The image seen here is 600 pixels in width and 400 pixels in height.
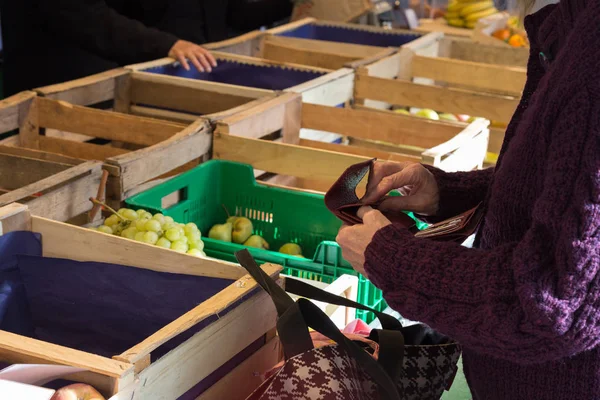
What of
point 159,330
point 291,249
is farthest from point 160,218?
point 159,330

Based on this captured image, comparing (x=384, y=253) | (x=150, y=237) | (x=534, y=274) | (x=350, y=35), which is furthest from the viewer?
(x=350, y=35)

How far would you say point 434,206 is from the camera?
5.56ft

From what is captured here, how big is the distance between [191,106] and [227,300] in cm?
204

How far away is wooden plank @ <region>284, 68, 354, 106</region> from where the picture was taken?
3391 mm

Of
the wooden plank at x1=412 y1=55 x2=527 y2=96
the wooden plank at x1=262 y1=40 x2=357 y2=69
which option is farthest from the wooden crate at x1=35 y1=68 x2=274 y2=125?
the wooden plank at x1=412 y1=55 x2=527 y2=96

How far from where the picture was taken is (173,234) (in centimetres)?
217

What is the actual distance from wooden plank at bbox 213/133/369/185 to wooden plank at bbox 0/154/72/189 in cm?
64

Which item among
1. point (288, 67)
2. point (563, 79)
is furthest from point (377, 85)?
point (563, 79)

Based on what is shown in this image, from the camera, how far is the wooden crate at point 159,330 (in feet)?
4.23

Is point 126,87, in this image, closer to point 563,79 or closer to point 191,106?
point 191,106

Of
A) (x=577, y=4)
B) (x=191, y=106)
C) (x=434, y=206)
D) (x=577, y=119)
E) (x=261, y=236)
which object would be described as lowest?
(x=261, y=236)

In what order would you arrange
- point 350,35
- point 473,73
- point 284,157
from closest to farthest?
point 284,157 → point 473,73 → point 350,35

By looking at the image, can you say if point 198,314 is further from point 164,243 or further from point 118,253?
point 164,243

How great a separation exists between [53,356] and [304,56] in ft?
10.9
